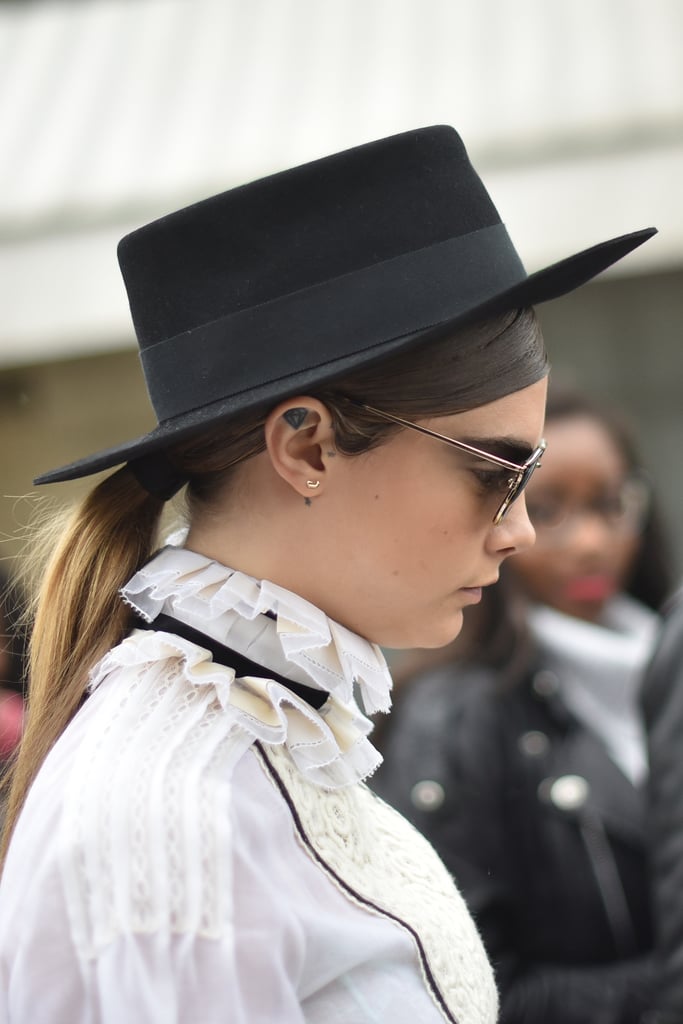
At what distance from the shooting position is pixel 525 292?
1181 mm

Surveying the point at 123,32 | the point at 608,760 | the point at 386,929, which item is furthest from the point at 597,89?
the point at 386,929

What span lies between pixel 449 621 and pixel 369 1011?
42cm

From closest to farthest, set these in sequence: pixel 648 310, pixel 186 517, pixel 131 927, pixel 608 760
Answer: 1. pixel 131 927
2. pixel 186 517
3. pixel 608 760
4. pixel 648 310

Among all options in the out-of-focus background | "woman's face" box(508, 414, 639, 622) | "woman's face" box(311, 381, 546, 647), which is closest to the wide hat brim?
"woman's face" box(311, 381, 546, 647)

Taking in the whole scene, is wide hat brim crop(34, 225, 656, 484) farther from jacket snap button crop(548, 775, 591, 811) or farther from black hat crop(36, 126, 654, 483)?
jacket snap button crop(548, 775, 591, 811)

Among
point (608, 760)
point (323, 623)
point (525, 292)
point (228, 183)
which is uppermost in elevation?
point (228, 183)

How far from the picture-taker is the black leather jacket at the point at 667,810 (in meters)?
2.05

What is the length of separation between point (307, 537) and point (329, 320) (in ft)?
0.78

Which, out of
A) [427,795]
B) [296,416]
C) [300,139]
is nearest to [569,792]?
[427,795]

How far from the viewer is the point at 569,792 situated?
2402 mm

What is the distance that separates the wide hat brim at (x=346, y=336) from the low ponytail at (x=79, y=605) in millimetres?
137

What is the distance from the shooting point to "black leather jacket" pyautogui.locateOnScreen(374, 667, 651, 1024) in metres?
2.26

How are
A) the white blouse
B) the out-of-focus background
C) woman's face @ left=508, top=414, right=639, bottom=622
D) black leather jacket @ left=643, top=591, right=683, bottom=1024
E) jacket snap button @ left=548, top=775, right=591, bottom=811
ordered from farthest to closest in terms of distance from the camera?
the out-of-focus background
woman's face @ left=508, top=414, right=639, bottom=622
jacket snap button @ left=548, top=775, right=591, bottom=811
black leather jacket @ left=643, top=591, right=683, bottom=1024
the white blouse

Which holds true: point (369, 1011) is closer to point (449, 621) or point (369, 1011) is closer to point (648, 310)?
point (449, 621)
